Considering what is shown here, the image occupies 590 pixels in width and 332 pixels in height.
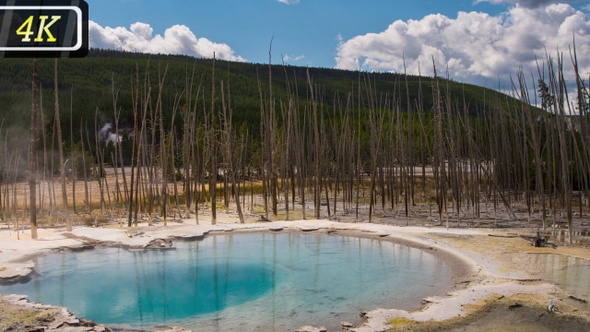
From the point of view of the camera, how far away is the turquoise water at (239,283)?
23.8 ft

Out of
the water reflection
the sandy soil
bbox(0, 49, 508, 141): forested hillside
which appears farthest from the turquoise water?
bbox(0, 49, 508, 141): forested hillside

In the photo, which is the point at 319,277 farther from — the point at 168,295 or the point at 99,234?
the point at 99,234

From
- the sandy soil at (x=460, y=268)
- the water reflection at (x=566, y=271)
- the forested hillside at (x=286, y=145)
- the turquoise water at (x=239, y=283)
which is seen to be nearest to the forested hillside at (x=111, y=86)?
the forested hillside at (x=286, y=145)

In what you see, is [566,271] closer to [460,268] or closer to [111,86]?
[460,268]

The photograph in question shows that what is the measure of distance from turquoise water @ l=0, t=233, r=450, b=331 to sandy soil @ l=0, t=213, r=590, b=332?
38cm

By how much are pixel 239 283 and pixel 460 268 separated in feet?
12.9

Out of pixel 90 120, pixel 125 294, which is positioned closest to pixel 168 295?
pixel 125 294

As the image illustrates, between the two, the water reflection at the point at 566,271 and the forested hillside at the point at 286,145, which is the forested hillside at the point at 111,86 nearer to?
the forested hillside at the point at 286,145

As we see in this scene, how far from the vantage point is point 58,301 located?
26.0ft

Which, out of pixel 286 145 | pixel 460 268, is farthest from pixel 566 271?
pixel 286 145

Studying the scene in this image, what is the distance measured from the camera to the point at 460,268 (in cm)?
935

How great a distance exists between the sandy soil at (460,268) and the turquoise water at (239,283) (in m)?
0.38

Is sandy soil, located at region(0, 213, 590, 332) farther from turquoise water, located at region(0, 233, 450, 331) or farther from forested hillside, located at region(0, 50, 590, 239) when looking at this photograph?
forested hillside, located at region(0, 50, 590, 239)

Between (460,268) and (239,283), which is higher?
(460,268)
